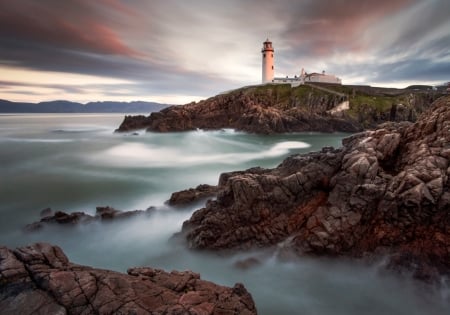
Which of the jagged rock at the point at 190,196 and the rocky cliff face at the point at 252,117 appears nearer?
the jagged rock at the point at 190,196

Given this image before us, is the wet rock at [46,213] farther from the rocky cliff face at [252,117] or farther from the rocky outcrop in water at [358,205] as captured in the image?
the rocky cliff face at [252,117]

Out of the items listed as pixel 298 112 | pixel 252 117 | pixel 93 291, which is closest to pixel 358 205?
pixel 93 291

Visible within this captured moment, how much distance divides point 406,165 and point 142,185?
1877cm

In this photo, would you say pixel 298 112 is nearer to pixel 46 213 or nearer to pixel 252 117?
pixel 252 117

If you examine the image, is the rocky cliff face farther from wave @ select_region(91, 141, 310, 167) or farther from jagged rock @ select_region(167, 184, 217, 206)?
jagged rock @ select_region(167, 184, 217, 206)

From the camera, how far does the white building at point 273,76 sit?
3428 inches

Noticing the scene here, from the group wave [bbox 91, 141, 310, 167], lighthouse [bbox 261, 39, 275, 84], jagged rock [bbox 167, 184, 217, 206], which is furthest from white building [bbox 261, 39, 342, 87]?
jagged rock [bbox 167, 184, 217, 206]

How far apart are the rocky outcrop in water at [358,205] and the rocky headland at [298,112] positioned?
45.5 metres

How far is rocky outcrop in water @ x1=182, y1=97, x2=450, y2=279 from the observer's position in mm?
9234

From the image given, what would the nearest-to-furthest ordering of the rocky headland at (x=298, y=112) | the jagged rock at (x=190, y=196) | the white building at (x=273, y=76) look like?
the jagged rock at (x=190, y=196) → the rocky headland at (x=298, y=112) → the white building at (x=273, y=76)

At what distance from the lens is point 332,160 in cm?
1236

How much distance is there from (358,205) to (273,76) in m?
85.8

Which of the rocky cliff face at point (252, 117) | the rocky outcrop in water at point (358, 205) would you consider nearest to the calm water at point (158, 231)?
the rocky outcrop in water at point (358, 205)

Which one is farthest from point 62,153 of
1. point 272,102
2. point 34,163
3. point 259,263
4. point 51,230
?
point 272,102
